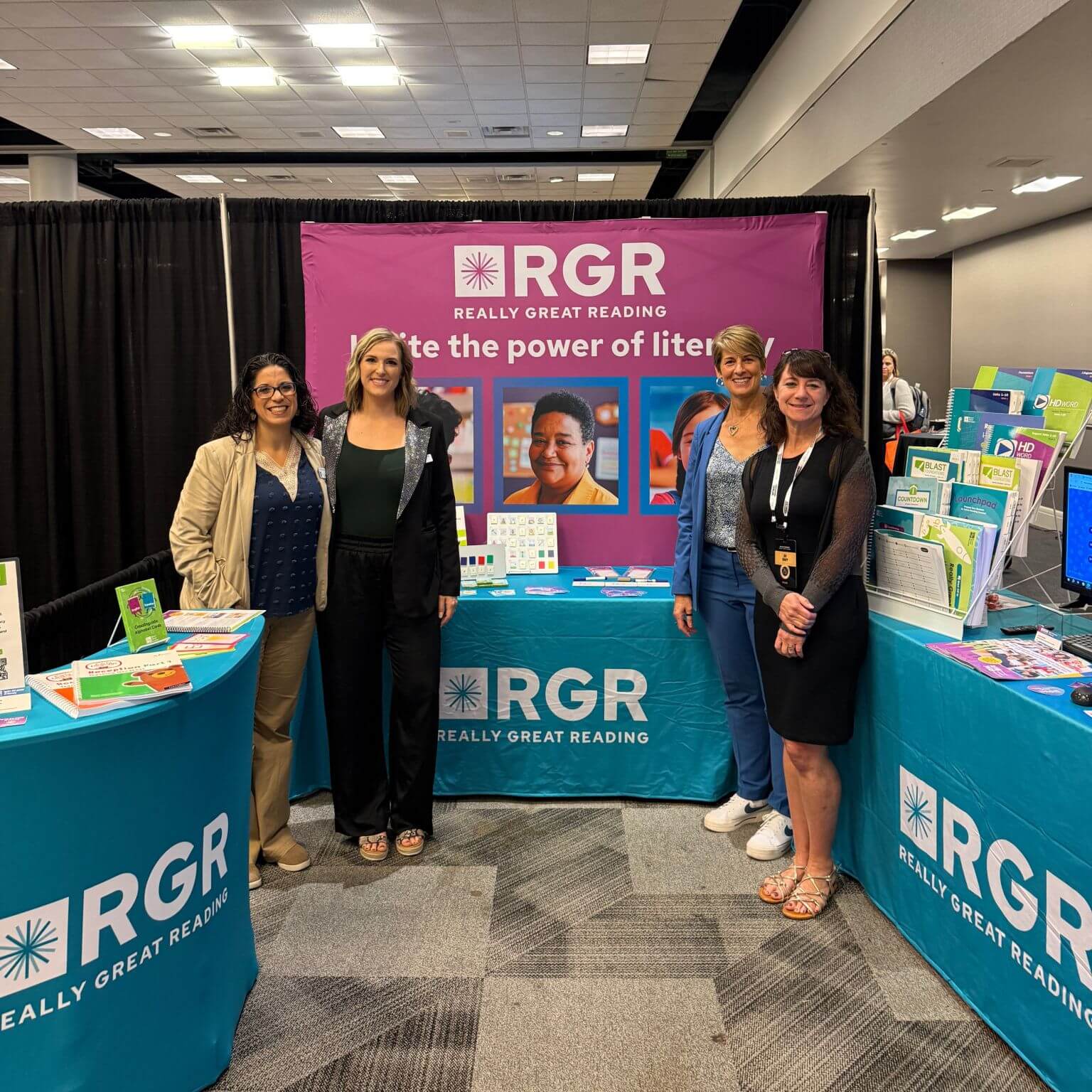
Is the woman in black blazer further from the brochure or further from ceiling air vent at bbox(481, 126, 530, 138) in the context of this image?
ceiling air vent at bbox(481, 126, 530, 138)

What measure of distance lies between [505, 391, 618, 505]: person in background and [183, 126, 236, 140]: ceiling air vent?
735 cm

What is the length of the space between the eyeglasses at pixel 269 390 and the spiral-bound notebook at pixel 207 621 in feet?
2.04

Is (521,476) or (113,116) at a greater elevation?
(113,116)

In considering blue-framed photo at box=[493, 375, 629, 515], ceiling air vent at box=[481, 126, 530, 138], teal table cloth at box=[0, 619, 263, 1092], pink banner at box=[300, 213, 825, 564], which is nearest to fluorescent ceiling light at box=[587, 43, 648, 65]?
ceiling air vent at box=[481, 126, 530, 138]

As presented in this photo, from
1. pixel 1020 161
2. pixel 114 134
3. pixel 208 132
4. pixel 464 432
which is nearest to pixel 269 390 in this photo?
pixel 464 432

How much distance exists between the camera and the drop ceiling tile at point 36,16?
6.00 m

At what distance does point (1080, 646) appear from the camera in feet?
6.57

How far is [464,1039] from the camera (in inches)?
75.2

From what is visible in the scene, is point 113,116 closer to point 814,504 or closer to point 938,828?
point 814,504

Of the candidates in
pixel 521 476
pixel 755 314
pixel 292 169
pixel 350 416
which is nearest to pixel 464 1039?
pixel 350 416

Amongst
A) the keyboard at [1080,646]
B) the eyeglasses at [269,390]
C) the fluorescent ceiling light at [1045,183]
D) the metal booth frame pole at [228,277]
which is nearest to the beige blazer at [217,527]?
the eyeglasses at [269,390]

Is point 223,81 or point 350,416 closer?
point 350,416

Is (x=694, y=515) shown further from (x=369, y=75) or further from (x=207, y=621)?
(x=369, y=75)

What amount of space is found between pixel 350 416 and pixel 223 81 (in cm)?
641
